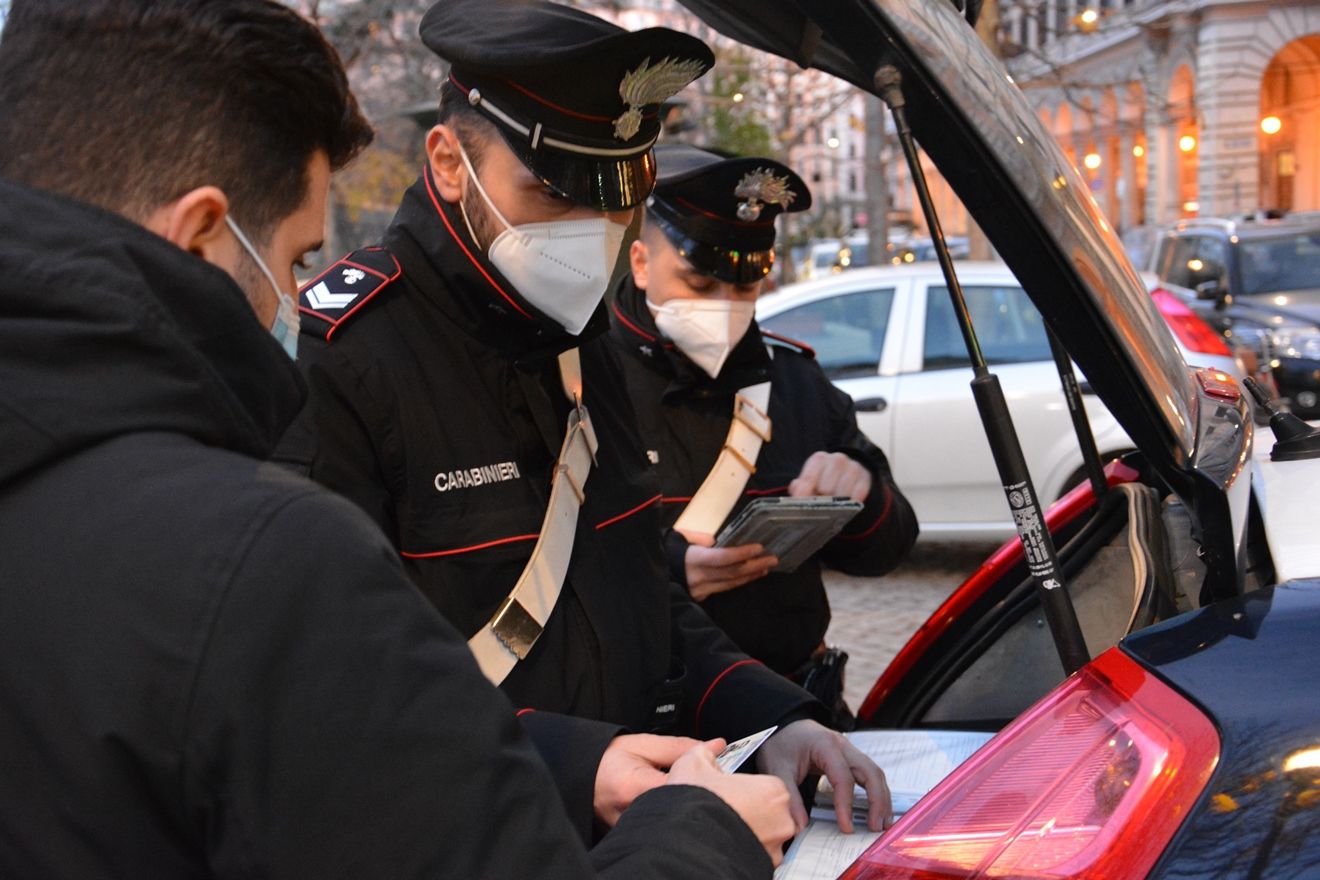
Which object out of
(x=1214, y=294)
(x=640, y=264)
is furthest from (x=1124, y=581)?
(x=1214, y=294)

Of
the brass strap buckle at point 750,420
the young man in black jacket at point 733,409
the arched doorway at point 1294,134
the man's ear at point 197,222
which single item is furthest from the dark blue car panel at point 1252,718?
the arched doorway at point 1294,134

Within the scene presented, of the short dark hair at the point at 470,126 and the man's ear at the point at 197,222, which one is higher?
the short dark hair at the point at 470,126

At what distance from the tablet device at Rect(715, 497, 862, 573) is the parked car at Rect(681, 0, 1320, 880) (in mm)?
572

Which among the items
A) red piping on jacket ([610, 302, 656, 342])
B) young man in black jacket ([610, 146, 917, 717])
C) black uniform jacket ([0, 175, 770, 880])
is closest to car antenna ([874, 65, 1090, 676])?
black uniform jacket ([0, 175, 770, 880])

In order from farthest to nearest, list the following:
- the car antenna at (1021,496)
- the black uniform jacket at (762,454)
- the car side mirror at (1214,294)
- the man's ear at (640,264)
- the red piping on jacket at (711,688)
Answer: the car side mirror at (1214,294) < the man's ear at (640,264) < the black uniform jacket at (762,454) < the red piping on jacket at (711,688) < the car antenna at (1021,496)

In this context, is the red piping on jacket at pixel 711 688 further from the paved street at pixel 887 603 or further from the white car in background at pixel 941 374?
the white car in background at pixel 941 374

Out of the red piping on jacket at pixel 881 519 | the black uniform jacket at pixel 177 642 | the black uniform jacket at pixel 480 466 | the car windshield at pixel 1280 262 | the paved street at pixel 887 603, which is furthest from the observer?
the car windshield at pixel 1280 262

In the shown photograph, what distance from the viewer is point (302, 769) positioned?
961 millimetres

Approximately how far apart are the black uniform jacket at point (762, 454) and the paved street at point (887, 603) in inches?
124

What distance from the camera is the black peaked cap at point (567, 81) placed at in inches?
78.5

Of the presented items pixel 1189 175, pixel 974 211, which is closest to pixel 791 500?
pixel 974 211

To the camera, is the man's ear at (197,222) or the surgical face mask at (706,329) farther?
the surgical face mask at (706,329)

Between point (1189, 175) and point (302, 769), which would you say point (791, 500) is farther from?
point (1189, 175)

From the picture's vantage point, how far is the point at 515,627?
1907mm
